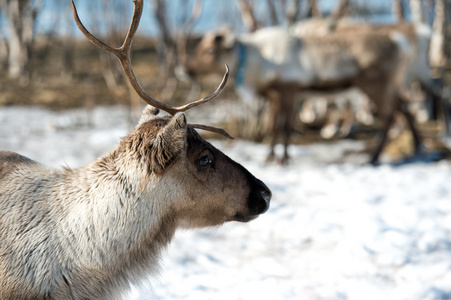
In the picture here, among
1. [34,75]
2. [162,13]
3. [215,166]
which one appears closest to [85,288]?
[215,166]

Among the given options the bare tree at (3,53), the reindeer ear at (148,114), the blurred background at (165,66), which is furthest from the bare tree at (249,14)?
the bare tree at (3,53)

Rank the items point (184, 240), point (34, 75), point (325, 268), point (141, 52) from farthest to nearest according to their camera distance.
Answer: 1. point (141, 52)
2. point (34, 75)
3. point (184, 240)
4. point (325, 268)

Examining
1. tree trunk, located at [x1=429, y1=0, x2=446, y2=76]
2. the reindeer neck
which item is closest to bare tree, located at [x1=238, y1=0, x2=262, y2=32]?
the reindeer neck

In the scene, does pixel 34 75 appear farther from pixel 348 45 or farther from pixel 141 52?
pixel 348 45

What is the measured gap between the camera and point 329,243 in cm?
362

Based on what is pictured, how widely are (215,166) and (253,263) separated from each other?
138cm

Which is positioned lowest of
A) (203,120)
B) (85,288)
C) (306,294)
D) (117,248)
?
(203,120)

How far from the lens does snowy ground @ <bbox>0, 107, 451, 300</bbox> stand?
282 centimetres

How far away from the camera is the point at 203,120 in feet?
34.4

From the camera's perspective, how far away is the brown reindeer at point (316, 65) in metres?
6.39

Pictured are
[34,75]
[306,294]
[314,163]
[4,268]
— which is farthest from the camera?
[34,75]

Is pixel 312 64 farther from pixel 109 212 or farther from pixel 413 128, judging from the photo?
pixel 109 212

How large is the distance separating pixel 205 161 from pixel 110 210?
483 millimetres

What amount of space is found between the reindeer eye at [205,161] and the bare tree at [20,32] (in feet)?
48.5
